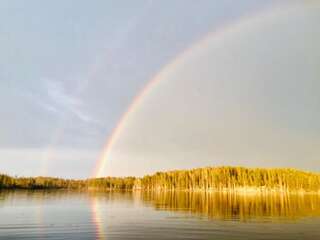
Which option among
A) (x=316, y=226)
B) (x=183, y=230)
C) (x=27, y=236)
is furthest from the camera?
(x=316, y=226)

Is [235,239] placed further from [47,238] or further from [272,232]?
[47,238]

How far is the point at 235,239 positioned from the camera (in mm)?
29453

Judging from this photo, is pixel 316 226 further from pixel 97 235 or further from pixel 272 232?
pixel 97 235

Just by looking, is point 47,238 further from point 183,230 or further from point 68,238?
point 183,230

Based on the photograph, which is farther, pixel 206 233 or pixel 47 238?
pixel 206 233

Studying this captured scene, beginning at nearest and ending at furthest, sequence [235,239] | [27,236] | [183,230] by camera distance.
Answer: [235,239] → [27,236] → [183,230]

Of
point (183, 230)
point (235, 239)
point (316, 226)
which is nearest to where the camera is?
point (235, 239)

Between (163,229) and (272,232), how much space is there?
35.9 feet

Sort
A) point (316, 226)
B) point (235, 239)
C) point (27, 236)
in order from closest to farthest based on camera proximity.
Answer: point (235, 239)
point (27, 236)
point (316, 226)

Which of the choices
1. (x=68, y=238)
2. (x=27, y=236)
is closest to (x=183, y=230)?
(x=68, y=238)

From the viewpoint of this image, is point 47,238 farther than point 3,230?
No

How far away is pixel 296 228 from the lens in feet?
120

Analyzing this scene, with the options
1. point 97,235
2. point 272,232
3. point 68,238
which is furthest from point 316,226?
point 68,238

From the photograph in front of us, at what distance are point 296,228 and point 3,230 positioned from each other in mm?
30634
